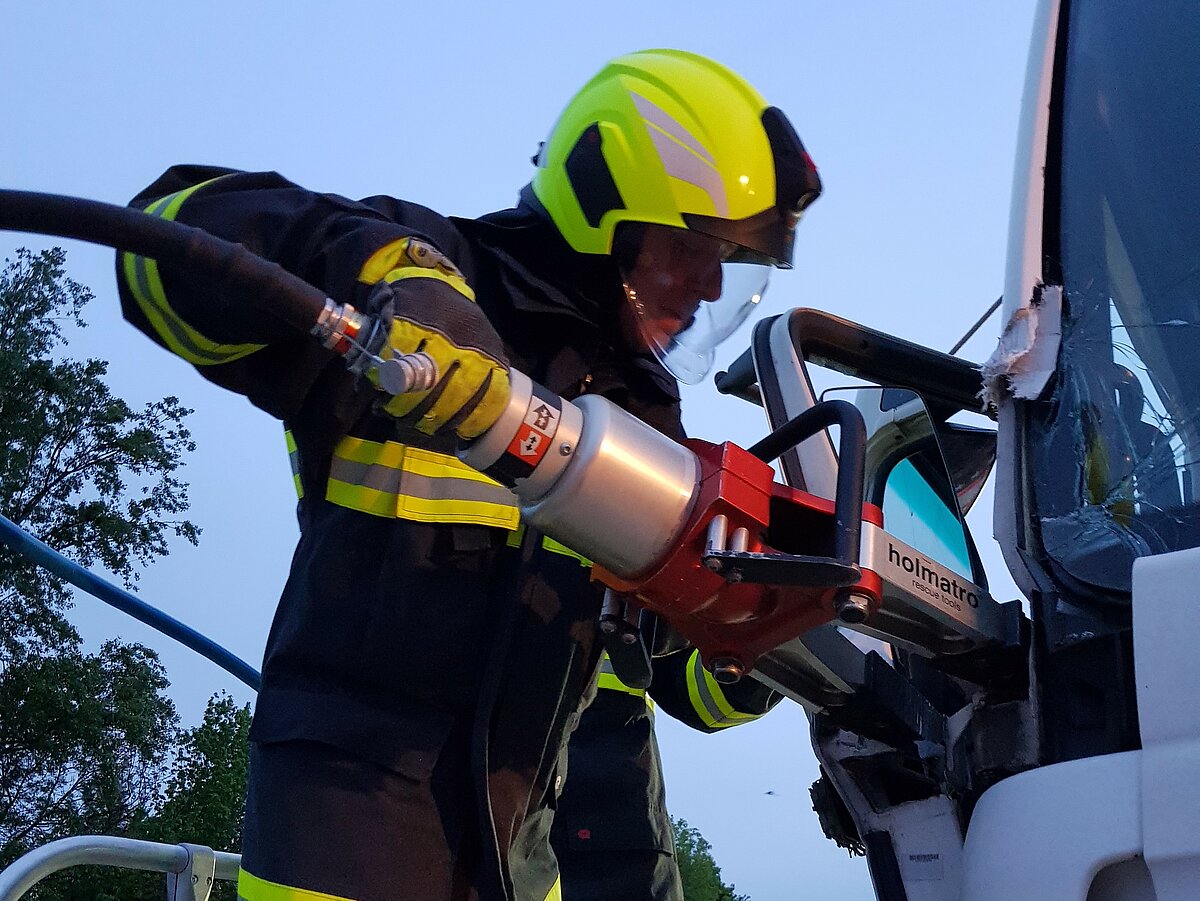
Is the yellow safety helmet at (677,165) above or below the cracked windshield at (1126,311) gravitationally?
above

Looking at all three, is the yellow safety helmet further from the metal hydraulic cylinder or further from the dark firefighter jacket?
the metal hydraulic cylinder

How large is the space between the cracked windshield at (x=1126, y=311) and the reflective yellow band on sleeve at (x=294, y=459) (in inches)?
44.6

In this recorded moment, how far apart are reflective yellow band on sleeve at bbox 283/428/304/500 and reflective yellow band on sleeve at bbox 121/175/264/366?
0.28m

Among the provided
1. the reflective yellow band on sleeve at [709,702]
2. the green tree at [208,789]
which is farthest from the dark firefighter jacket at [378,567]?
the green tree at [208,789]

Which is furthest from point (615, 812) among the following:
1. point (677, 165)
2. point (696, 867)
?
point (696, 867)

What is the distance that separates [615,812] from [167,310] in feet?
7.22

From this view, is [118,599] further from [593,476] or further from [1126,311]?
[1126,311]

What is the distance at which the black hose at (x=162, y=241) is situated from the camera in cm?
140

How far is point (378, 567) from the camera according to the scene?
2.08 metres

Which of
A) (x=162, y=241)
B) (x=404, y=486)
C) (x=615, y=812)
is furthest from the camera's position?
(x=615, y=812)

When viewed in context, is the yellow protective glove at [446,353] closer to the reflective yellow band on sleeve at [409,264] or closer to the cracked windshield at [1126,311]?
the reflective yellow band on sleeve at [409,264]

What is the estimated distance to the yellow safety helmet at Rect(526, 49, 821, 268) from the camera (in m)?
2.33

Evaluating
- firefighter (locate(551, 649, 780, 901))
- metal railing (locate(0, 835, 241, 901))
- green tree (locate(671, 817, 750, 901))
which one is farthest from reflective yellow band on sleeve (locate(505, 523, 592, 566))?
green tree (locate(671, 817, 750, 901))

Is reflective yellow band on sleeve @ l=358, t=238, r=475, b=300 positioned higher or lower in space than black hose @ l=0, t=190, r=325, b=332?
higher
